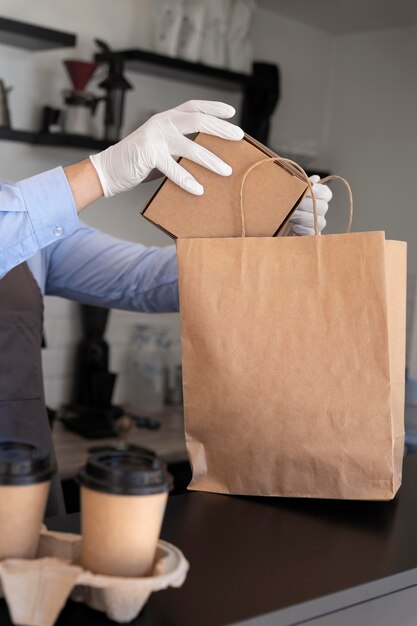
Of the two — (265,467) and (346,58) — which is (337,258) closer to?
(265,467)

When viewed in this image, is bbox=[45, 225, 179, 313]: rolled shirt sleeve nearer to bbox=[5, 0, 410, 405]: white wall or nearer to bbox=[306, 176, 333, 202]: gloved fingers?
bbox=[306, 176, 333, 202]: gloved fingers

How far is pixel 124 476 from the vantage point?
837mm

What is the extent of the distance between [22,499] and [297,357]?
47cm

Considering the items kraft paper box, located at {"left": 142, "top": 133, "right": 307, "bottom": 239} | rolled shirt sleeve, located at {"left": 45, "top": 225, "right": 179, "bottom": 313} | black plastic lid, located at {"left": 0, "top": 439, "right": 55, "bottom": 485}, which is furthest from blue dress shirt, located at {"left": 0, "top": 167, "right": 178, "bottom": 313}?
black plastic lid, located at {"left": 0, "top": 439, "right": 55, "bottom": 485}

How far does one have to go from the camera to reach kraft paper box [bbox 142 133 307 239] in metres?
1.27

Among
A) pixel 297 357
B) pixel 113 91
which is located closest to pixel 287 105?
pixel 113 91

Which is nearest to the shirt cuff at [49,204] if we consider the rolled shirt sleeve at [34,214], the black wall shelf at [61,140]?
the rolled shirt sleeve at [34,214]

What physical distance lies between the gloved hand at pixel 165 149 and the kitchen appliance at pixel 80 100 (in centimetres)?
182

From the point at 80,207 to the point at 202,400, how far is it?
322mm

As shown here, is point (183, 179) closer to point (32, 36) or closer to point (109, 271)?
point (109, 271)

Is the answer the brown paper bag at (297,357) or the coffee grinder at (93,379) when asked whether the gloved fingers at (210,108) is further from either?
the coffee grinder at (93,379)

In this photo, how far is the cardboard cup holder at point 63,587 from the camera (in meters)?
0.82

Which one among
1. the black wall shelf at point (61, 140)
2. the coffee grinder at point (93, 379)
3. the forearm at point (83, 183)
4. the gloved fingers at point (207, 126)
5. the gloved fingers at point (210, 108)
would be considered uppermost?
the gloved fingers at point (210, 108)

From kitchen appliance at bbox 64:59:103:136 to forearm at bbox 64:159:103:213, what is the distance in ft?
5.99
